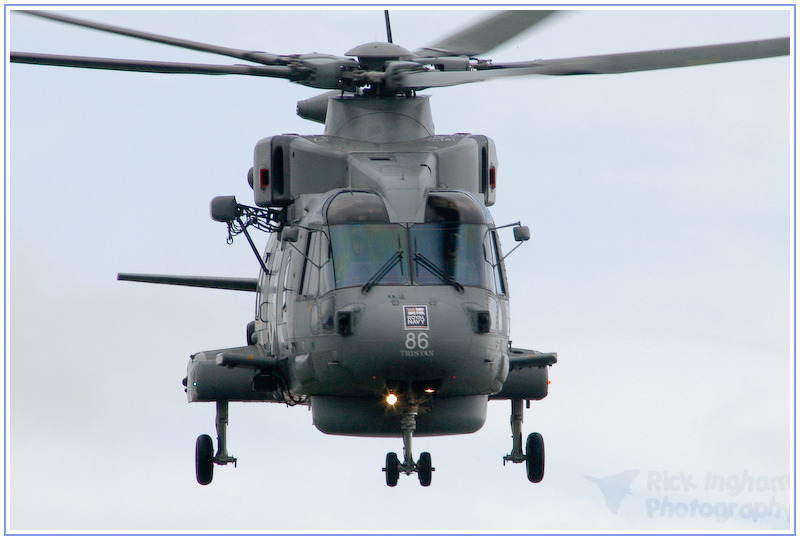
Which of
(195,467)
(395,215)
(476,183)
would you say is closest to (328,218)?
(395,215)

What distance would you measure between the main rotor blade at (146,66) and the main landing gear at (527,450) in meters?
6.60

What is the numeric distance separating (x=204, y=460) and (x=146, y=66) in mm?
6617

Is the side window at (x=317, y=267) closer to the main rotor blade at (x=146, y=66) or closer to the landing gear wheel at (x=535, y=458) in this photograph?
the main rotor blade at (x=146, y=66)

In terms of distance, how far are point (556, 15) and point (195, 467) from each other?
29.9 feet

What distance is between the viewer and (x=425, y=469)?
20875 mm

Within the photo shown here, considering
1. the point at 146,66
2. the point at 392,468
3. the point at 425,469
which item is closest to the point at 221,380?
the point at 392,468

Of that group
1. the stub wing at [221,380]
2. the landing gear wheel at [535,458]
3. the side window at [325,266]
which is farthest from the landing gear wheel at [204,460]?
the side window at [325,266]

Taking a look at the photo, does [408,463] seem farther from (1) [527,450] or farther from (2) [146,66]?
(2) [146,66]

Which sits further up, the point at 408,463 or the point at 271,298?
the point at 271,298

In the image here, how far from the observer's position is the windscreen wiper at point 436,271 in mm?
20656

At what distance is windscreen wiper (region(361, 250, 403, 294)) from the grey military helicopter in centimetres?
2

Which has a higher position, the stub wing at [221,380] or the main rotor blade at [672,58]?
the main rotor blade at [672,58]

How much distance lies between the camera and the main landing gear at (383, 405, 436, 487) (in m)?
20.9

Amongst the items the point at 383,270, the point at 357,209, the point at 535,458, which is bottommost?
the point at 535,458
